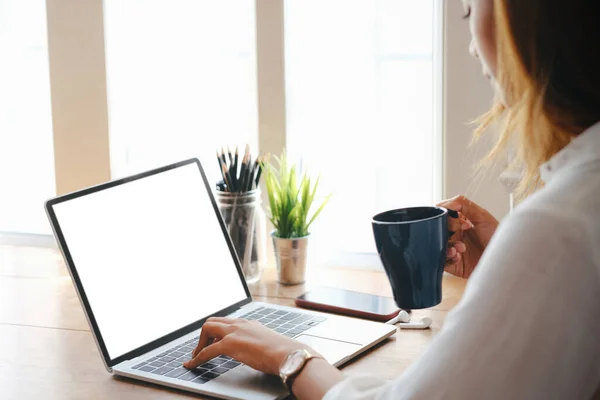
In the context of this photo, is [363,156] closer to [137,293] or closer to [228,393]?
[137,293]

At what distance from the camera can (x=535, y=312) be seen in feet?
2.34

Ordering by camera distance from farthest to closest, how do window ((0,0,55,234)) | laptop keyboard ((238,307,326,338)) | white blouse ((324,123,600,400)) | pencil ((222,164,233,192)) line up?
window ((0,0,55,234)) < pencil ((222,164,233,192)) < laptop keyboard ((238,307,326,338)) < white blouse ((324,123,600,400))

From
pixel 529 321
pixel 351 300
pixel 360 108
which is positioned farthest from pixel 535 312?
pixel 360 108

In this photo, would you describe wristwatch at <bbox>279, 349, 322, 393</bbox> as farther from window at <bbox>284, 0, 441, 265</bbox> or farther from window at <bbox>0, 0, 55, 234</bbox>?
window at <bbox>0, 0, 55, 234</bbox>

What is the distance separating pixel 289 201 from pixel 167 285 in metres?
0.34

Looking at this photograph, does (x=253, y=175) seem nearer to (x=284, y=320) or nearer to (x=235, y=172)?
(x=235, y=172)

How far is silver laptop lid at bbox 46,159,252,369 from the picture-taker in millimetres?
1282

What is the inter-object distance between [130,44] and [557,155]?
1399 millimetres

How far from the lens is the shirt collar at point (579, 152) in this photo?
2.55ft

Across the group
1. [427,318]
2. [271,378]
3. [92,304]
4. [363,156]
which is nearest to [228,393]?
[271,378]

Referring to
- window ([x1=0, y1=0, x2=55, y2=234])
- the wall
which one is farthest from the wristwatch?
window ([x1=0, y1=0, x2=55, y2=234])

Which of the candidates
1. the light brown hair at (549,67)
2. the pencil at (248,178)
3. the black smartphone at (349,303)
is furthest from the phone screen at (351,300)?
the light brown hair at (549,67)

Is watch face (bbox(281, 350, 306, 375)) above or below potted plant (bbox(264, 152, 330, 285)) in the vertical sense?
below

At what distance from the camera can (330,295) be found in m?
1.55
